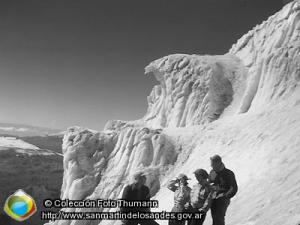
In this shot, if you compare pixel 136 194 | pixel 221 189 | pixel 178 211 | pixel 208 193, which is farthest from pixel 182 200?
pixel 136 194

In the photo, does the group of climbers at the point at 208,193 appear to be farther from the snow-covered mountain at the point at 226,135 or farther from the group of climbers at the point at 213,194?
the snow-covered mountain at the point at 226,135

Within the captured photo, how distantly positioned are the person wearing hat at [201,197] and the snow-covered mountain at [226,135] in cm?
231

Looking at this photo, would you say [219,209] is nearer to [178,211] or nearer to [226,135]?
[178,211]

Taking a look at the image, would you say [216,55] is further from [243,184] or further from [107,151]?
[243,184]

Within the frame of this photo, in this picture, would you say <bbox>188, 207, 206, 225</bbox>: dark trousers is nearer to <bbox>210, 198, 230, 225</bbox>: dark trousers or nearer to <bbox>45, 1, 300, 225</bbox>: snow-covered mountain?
<bbox>210, 198, 230, 225</bbox>: dark trousers

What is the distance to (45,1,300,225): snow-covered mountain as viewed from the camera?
1324 cm

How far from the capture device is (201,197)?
8.30 metres

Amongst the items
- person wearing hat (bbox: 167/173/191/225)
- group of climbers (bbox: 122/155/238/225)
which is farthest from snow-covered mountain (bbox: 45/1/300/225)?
person wearing hat (bbox: 167/173/191/225)

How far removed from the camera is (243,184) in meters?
14.8

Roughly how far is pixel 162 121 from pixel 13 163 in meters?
38.1

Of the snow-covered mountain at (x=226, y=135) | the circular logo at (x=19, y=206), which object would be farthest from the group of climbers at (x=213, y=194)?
the circular logo at (x=19, y=206)

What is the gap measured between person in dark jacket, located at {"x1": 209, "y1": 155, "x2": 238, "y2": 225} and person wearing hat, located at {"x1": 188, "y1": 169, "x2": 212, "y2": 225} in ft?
0.58

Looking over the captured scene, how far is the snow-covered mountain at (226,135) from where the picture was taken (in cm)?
1324

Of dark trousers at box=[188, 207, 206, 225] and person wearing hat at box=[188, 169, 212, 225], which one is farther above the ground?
person wearing hat at box=[188, 169, 212, 225]
